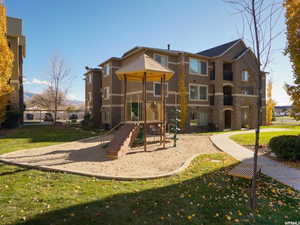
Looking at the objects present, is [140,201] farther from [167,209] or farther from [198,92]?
[198,92]

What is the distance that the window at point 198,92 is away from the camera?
23.1 meters

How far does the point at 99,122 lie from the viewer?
93.5 feet

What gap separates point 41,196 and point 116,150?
4.60 m

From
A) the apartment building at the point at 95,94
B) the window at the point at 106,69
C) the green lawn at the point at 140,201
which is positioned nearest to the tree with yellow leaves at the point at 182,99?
the window at the point at 106,69

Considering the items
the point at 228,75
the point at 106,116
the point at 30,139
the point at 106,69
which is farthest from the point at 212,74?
the point at 30,139

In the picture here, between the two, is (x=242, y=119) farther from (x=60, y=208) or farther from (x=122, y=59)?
(x=60, y=208)

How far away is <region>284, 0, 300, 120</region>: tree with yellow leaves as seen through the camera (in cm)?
959

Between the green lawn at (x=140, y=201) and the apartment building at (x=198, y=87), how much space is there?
15.3m

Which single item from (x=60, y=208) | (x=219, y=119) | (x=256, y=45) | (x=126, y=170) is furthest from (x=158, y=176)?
(x=219, y=119)

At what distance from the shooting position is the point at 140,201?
460 centimetres

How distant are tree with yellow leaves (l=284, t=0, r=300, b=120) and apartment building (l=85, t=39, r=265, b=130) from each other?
11716 mm

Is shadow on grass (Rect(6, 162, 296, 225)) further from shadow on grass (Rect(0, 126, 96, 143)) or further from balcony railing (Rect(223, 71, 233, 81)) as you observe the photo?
balcony railing (Rect(223, 71, 233, 81))

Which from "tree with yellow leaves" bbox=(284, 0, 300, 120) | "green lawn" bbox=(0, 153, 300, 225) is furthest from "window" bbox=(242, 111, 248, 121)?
"green lawn" bbox=(0, 153, 300, 225)

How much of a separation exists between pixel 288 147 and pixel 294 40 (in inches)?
225
